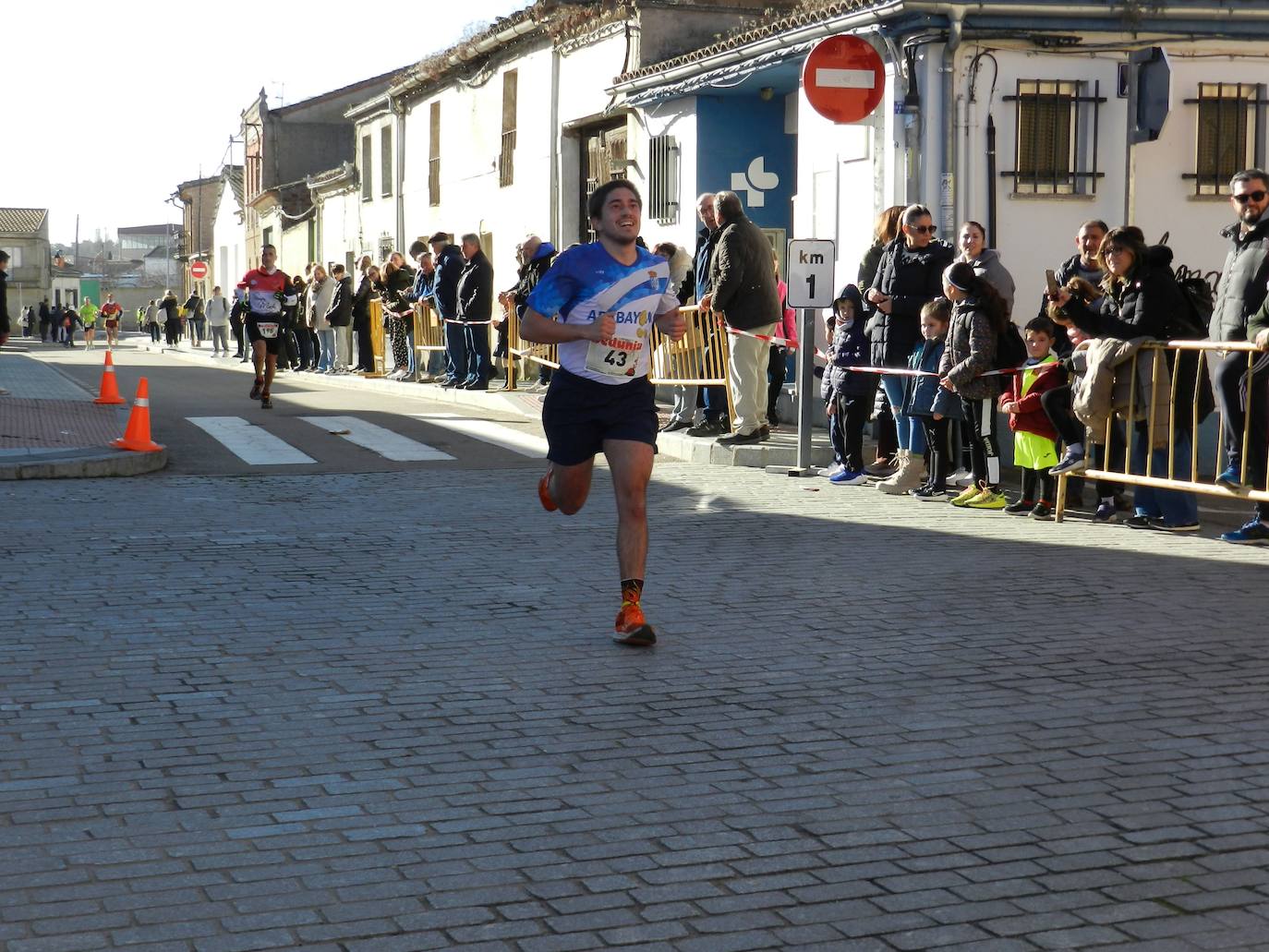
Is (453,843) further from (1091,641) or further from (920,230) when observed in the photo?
(920,230)

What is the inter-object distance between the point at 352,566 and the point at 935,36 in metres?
10.2

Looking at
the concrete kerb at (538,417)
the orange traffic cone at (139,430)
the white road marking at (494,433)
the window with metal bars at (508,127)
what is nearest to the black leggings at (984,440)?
the concrete kerb at (538,417)

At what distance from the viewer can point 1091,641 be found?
21.7 ft

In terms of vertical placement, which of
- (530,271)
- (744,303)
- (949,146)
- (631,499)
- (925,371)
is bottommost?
(631,499)

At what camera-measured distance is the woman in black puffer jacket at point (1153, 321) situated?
989cm

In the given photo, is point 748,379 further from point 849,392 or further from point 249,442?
point 249,442

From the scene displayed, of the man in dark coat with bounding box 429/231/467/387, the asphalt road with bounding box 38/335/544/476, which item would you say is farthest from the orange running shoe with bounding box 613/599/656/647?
the man in dark coat with bounding box 429/231/467/387

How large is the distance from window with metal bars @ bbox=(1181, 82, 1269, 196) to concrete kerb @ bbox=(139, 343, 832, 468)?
538cm

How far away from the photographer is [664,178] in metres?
22.2

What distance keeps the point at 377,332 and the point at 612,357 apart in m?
20.0

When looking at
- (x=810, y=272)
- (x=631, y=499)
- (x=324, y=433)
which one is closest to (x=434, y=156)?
(x=324, y=433)

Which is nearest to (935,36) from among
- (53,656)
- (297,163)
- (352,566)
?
(352,566)

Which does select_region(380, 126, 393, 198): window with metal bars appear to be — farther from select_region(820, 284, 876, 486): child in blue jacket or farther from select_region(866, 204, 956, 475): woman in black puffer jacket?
select_region(866, 204, 956, 475): woman in black puffer jacket

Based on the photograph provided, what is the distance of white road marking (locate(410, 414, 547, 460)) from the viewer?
1475cm
